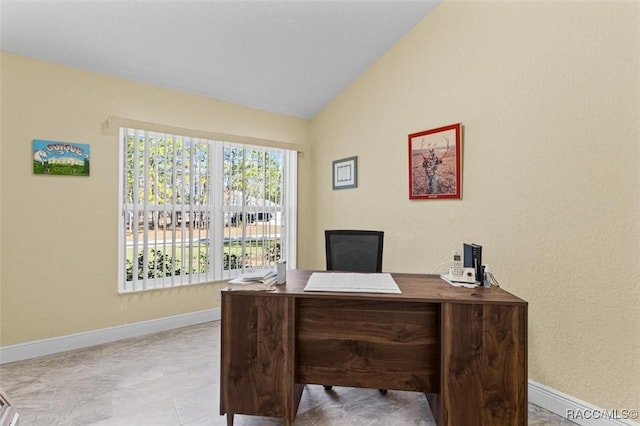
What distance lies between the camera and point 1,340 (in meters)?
2.38

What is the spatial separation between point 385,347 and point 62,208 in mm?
2817

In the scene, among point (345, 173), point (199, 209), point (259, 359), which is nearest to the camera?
point (259, 359)

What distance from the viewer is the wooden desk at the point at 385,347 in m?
1.45

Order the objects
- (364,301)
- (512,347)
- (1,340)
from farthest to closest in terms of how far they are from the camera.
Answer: (1,340) → (364,301) → (512,347)

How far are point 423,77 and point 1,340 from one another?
4.02 metres

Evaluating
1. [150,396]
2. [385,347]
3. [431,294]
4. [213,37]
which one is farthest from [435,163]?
[150,396]

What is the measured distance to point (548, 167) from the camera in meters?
1.92

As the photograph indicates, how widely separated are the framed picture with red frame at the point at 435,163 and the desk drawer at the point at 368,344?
1196 millimetres

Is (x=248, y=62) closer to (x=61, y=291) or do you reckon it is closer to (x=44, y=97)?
(x=44, y=97)

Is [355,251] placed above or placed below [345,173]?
below

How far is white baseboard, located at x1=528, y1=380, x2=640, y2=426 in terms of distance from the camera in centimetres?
162

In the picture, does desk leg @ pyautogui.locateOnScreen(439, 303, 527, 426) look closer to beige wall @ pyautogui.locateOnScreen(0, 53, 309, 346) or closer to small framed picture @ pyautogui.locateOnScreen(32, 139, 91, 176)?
beige wall @ pyautogui.locateOnScreen(0, 53, 309, 346)

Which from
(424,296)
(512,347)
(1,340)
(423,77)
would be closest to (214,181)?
(1,340)

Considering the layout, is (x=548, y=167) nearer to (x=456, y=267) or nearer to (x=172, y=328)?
(x=456, y=267)
